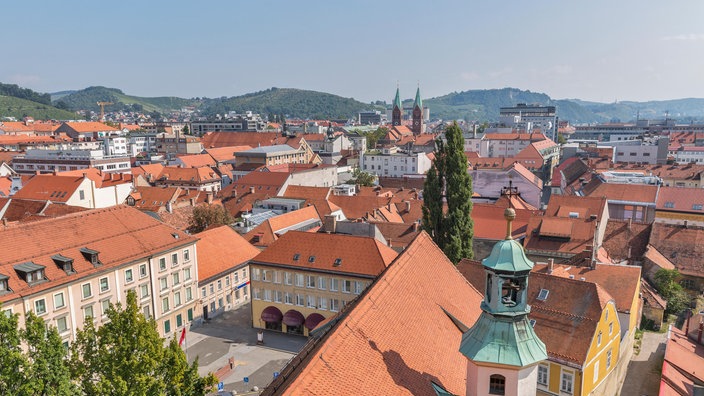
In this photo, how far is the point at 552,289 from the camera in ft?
108

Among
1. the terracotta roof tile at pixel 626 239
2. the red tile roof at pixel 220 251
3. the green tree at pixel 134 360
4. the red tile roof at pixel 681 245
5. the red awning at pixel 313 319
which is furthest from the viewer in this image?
the terracotta roof tile at pixel 626 239

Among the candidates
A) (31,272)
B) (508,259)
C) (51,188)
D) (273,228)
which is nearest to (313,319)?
(273,228)

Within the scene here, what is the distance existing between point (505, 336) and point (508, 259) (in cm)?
223

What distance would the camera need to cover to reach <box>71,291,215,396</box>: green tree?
16391 millimetres

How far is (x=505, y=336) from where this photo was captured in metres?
14.9

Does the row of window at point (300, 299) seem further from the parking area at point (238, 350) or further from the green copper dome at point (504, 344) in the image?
the green copper dome at point (504, 344)

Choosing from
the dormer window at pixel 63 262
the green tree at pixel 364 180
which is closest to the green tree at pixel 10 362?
the dormer window at pixel 63 262

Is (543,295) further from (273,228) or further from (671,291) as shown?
(273,228)

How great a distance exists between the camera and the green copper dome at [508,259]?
14.8m

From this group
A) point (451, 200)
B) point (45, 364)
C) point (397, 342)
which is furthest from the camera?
point (451, 200)

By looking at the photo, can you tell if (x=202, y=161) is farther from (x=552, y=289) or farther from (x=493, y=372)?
(x=493, y=372)

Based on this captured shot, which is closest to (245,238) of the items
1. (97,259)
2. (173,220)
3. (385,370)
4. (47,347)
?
(173,220)

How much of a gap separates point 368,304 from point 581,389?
20.5 meters

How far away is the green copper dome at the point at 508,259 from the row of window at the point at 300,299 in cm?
2847
